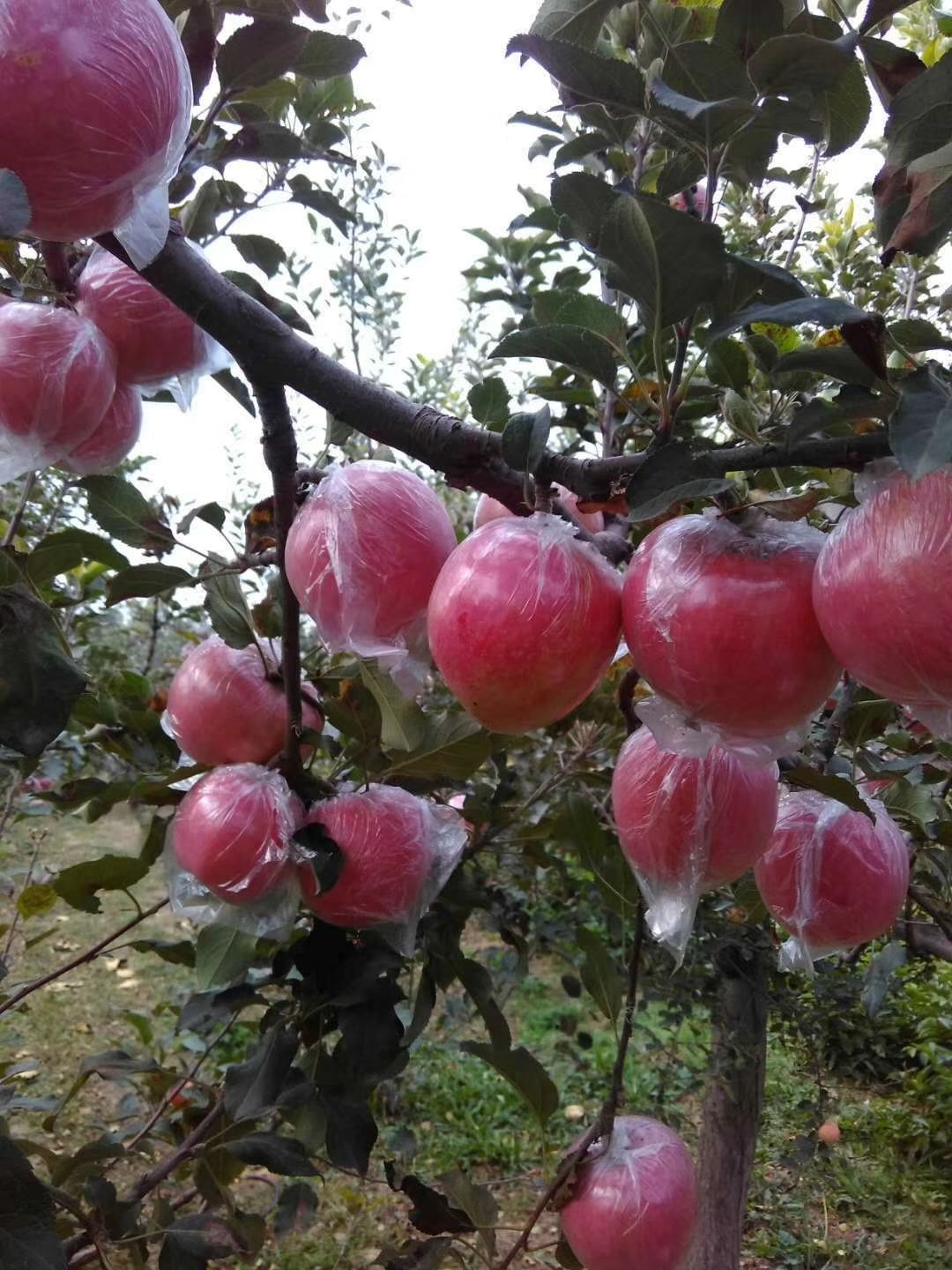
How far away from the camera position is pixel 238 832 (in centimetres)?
89

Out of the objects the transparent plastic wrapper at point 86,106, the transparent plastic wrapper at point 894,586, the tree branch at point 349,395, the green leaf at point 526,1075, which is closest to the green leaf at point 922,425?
the transparent plastic wrapper at point 894,586

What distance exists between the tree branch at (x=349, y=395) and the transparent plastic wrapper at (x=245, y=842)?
0.41m

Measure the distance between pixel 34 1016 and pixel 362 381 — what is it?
125 inches

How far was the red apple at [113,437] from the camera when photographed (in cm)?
90

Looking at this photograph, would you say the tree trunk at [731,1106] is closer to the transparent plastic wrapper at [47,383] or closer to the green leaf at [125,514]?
the green leaf at [125,514]

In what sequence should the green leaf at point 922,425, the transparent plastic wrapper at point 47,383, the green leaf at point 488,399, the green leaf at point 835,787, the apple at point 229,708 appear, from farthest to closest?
the apple at point 229,708 → the green leaf at point 488,399 → the transparent plastic wrapper at point 47,383 → the green leaf at point 835,787 → the green leaf at point 922,425

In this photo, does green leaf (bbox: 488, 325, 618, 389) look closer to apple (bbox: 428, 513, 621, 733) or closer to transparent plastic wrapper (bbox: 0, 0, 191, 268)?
apple (bbox: 428, 513, 621, 733)

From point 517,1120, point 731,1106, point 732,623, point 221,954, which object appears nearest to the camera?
point 732,623

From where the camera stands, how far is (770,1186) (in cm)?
227

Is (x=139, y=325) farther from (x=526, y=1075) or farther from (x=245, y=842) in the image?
(x=526, y=1075)

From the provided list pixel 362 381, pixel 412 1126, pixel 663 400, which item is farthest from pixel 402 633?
pixel 412 1126

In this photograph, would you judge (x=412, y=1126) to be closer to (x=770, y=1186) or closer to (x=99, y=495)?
(x=770, y=1186)

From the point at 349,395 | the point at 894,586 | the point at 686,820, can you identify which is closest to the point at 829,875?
the point at 686,820

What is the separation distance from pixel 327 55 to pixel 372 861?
79cm
